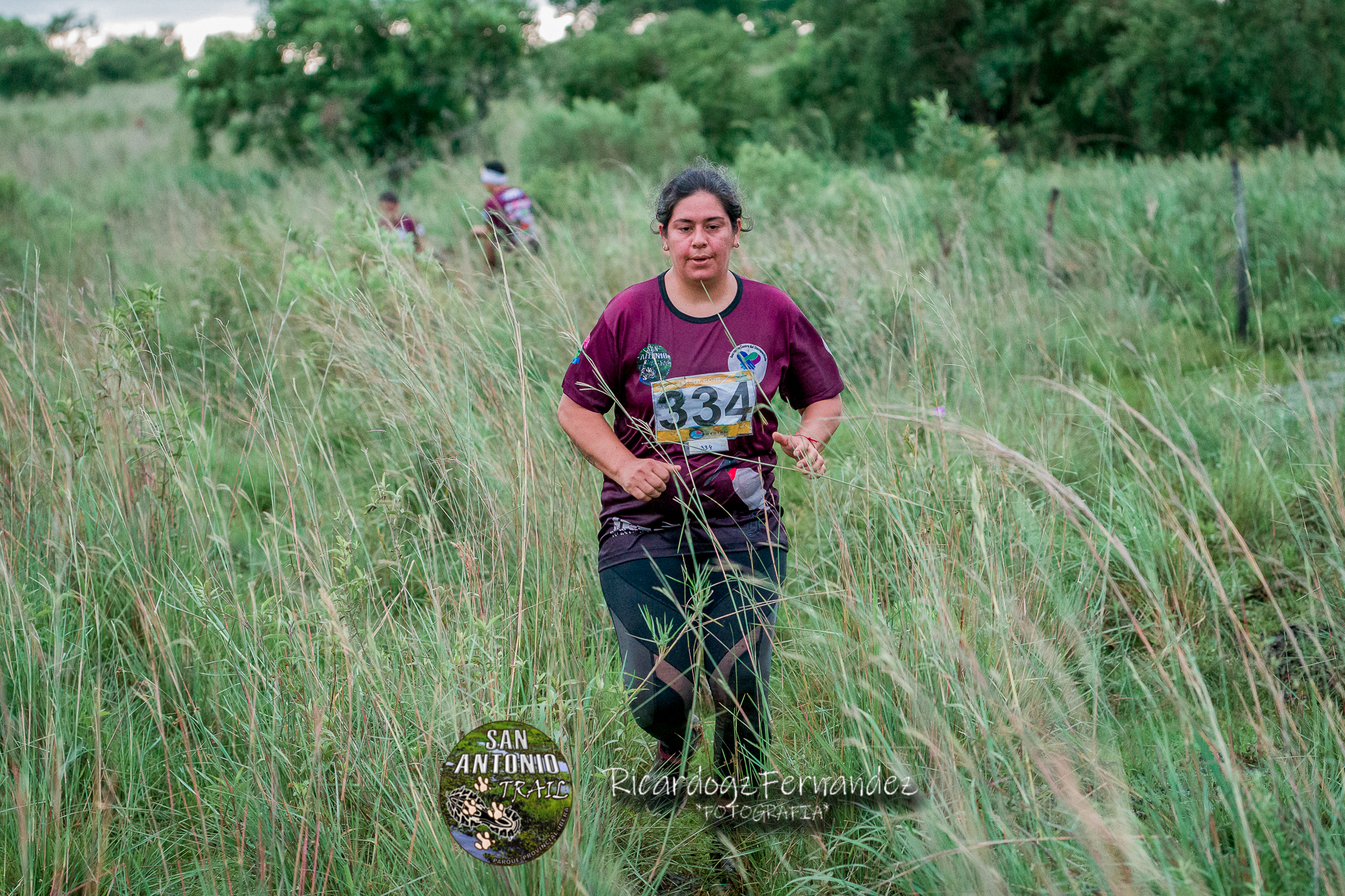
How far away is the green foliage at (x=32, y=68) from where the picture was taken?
3172 cm

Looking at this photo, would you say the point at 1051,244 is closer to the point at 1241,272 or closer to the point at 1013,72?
the point at 1241,272

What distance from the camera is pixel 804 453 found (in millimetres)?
2041

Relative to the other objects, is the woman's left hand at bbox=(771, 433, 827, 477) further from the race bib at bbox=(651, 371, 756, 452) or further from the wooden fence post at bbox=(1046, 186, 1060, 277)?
the wooden fence post at bbox=(1046, 186, 1060, 277)

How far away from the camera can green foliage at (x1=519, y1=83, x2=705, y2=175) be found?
1348 centimetres

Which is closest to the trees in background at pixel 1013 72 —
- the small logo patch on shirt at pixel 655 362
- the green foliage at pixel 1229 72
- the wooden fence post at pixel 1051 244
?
the green foliage at pixel 1229 72

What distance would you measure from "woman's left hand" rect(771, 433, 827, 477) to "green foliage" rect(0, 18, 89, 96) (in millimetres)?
36805

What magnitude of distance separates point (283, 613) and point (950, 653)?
5.21 feet

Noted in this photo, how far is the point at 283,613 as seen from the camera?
2.32m

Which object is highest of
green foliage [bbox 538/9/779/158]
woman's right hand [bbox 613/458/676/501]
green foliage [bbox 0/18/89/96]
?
green foliage [bbox 0/18/89/96]

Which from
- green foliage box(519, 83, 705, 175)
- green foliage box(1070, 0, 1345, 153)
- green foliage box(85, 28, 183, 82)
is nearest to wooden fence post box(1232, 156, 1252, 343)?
green foliage box(519, 83, 705, 175)

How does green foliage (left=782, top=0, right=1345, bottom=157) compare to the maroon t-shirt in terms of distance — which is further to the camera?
green foliage (left=782, top=0, right=1345, bottom=157)

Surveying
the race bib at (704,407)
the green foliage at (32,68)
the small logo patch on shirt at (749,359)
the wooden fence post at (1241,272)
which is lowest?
the wooden fence post at (1241,272)

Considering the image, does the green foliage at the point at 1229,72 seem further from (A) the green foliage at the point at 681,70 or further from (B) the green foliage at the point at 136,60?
(B) the green foliage at the point at 136,60

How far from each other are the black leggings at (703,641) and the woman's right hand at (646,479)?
0.16 metres
